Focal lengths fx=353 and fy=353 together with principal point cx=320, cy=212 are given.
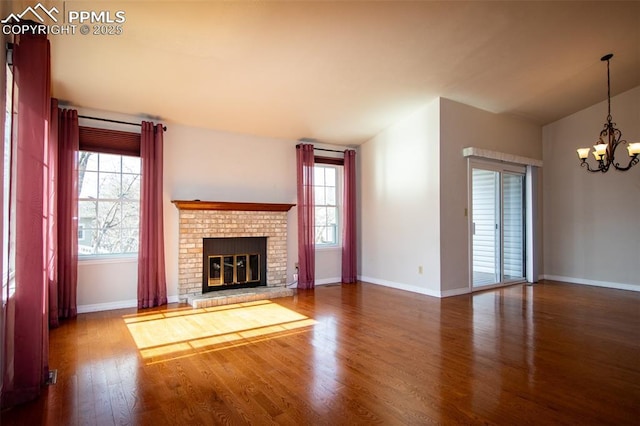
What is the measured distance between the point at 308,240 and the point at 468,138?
311 cm

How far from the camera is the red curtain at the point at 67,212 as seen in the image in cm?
414

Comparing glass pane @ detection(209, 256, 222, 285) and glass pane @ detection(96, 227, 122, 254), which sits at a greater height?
glass pane @ detection(96, 227, 122, 254)

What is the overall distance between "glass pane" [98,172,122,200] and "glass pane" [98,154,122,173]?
0.07 meters

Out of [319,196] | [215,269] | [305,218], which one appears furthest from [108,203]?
[319,196]

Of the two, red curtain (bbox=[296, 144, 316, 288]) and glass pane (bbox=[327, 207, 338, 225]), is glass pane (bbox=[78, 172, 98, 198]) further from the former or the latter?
glass pane (bbox=[327, 207, 338, 225])

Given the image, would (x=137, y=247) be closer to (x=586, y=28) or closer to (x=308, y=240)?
(x=308, y=240)

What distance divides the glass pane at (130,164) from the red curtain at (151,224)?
10.1 inches

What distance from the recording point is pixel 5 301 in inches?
89.4

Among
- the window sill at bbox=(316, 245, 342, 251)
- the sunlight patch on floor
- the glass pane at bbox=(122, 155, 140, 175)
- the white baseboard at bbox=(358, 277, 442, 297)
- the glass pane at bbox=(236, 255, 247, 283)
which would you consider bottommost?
the sunlight patch on floor

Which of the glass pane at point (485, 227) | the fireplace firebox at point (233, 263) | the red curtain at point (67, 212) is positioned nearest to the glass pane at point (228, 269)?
the fireplace firebox at point (233, 263)

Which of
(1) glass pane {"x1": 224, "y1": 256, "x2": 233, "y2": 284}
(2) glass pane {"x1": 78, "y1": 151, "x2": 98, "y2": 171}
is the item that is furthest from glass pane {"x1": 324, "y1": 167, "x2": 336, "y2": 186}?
(2) glass pane {"x1": 78, "y1": 151, "x2": 98, "y2": 171}

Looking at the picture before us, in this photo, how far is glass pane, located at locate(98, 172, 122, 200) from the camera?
470cm

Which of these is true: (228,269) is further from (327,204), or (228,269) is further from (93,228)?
(327,204)

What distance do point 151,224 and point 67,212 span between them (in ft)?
3.02
